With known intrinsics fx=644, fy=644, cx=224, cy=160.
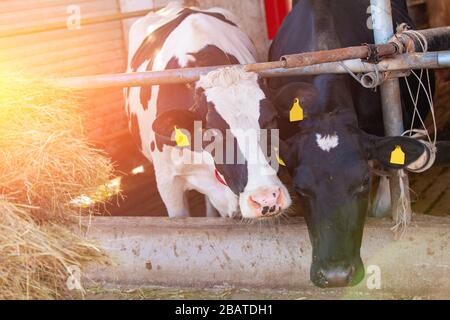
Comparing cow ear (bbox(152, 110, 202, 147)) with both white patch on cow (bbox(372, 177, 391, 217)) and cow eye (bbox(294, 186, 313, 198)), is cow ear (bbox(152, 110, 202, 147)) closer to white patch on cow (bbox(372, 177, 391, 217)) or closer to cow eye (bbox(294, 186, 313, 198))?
cow eye (bbox(294, 186, 313, 198))

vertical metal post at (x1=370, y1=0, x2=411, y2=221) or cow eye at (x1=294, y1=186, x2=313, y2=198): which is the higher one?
vertical metal post at (x1=370, y1=0, x2=411, y2=221)

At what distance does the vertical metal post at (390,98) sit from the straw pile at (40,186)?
1.60 meters

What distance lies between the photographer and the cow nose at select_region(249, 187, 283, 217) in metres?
3.22

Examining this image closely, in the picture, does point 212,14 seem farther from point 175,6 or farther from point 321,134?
point 321,134

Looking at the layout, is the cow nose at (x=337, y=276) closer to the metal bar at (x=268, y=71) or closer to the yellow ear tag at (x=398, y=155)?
the yellow ear tag at (x=398, y=155)

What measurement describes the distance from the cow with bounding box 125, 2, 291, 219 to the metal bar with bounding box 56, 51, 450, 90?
117 millimetres

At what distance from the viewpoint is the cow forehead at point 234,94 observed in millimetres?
3510

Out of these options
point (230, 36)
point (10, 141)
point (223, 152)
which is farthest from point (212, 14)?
point (10, 141)

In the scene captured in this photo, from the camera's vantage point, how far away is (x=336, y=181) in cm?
328

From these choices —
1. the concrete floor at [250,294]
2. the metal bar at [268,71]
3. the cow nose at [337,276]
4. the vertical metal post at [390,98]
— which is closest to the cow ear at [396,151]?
the vertical metal post at [390,98]

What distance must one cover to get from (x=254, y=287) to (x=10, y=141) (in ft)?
5.57

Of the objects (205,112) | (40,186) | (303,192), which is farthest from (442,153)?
(40,186)

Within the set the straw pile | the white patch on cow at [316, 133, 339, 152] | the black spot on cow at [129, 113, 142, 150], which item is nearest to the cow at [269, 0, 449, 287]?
the white patch on cow at [316, 133, 339, 152]

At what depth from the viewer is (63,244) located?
2512mm
